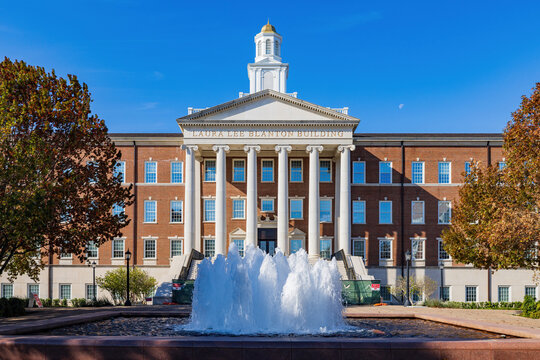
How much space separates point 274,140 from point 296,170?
5885 millimetres

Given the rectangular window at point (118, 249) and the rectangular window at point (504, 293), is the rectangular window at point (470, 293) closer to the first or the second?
the rectangular window at point (504, 293)

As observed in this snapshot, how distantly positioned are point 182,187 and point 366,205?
17.4 meters

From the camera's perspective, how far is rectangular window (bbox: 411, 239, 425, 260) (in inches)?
2138

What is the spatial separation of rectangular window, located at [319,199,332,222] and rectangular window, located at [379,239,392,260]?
5.31 meters

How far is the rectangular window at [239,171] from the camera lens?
2167 inches

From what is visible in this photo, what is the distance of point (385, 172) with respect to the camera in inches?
2178

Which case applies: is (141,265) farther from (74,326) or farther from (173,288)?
Result: (74,326)

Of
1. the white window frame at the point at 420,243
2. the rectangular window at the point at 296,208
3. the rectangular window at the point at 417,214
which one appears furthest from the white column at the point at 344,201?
the rectangular window at the point at 417,214

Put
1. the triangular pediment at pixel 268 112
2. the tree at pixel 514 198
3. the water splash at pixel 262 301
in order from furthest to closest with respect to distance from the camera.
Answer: the triangular pediment at pixel 268 112 → the tree at pixel 514 198 → the water splash at pixel 262 301

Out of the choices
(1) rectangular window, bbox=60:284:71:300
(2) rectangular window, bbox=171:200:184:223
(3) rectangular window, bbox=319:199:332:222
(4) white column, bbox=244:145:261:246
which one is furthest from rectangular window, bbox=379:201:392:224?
(1) rectangular window, bbox=60:284:71:300

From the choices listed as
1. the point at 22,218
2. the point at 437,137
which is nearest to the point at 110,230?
the point at 22,218

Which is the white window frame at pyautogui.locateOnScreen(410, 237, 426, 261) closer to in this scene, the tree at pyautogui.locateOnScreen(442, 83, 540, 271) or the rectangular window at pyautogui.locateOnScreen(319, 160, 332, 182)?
the rectangular window at pyautogui.locateOnScreen(319, 160, 332, 182)

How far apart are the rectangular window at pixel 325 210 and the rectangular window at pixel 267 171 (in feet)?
17.3

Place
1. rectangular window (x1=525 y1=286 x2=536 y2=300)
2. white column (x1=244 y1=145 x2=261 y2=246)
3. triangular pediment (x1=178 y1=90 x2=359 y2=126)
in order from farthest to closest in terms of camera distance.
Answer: rectangular window (x1=525 y1=286 x2=536 y2=300), triangular pediment (x1=178 y1=90 x2=359 y2=126), white column (x1=244 y1=145 x2=261 y2=246)
